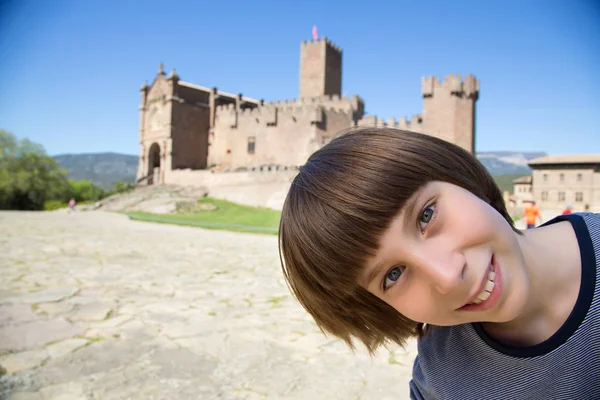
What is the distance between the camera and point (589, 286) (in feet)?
4.01

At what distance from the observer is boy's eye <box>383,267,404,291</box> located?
4.35 ft

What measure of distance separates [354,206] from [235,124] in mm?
41516

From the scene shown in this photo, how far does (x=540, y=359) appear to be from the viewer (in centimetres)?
121

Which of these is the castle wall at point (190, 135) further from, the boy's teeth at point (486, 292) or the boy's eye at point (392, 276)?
the boy's teeth at point (486, 292)

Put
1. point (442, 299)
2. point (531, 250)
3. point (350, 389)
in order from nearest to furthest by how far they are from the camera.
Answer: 1. point (442, 299)
2. point (531, 250)
3. point (350, 389)

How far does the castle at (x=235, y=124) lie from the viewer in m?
36.5

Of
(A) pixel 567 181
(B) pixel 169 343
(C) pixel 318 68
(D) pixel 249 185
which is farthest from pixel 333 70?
(B) pixel 169 343

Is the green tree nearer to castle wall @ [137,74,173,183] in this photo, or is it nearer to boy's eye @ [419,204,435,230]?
castle wall @ [137,74,173,183]

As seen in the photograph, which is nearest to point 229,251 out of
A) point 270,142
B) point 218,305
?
point 218,305

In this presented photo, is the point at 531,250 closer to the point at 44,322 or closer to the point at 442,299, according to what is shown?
the point at 442,299

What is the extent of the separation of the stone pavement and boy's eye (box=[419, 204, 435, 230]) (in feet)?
5.91

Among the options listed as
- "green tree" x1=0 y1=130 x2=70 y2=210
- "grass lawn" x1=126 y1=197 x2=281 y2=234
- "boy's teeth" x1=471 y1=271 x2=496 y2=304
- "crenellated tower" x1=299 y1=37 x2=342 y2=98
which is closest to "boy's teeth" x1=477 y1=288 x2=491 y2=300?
"boy's teeth" x1=471 y1=271 x2=496 y2=304

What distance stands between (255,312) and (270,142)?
→ 35223mm

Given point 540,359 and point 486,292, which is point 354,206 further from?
point 540,359
